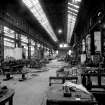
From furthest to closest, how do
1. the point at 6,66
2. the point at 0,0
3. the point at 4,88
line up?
the point at 0,0 < the point at 6,66 < the point at 4,88

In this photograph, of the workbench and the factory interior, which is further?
the factory interior

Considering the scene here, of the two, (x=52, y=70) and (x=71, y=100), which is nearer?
(x=71, y=100)

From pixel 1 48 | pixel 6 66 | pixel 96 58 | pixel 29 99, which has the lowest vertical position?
pixel 29 99

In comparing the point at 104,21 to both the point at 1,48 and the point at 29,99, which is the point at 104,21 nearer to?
the point at 29,99

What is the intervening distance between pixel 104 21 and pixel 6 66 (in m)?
8.13

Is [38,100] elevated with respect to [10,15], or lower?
lower

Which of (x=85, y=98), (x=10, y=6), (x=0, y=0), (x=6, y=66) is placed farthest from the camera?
(x=10, y=6)

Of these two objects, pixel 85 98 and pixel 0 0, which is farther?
pixel 0 0

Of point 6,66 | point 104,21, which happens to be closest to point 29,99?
point 6,66

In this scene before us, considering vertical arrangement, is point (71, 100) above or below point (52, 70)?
above

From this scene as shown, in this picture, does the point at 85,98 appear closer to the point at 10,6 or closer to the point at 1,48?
the point at 1,48

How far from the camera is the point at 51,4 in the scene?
11.9 meters

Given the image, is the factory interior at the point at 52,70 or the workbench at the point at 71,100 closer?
the workbench at the point at 71,100

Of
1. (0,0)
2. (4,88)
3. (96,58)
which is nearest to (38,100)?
(4,88)
